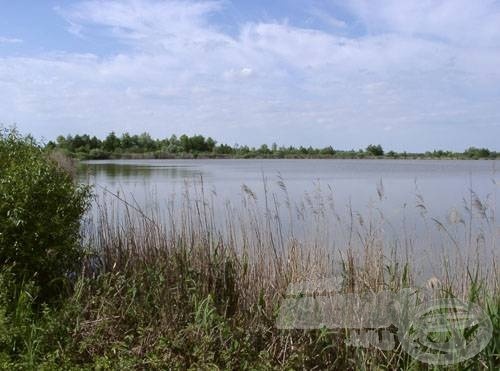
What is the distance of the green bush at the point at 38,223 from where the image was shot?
4.32 metres

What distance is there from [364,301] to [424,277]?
67.1 inches

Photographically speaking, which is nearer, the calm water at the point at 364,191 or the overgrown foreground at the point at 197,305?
the overgrown foreground at the point at 197,305

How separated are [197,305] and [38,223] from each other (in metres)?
1.52

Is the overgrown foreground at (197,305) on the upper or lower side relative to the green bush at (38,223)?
lower

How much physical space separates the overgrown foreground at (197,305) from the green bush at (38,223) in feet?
0.20

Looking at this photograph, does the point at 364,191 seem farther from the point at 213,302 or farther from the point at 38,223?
the point at 38,223

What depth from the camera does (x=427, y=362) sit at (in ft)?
11.3

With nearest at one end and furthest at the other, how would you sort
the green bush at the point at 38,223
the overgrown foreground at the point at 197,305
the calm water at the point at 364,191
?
the overgrown foreground at the point at 197,305, the green bush at the point at 38,223, the calm water at the point at 364,191

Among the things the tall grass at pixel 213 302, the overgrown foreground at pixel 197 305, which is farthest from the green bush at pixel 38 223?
the tall grass at pixel 213 302

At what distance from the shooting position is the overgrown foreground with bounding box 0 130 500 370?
11.6ft

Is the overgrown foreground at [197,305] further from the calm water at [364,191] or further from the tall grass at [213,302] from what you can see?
the calm water at [364,191]

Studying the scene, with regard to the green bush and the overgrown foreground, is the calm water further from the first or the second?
the green bush

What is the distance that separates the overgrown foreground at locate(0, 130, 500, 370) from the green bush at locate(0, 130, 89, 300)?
0.06 meters

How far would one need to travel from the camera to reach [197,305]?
403cm
